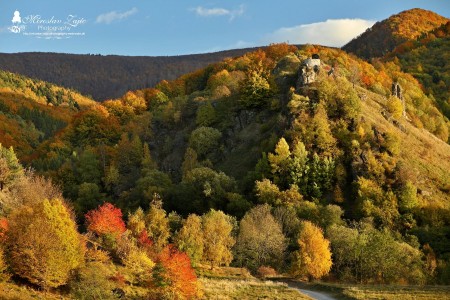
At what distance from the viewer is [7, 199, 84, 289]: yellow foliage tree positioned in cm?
3812

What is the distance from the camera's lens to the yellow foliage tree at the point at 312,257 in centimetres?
6494

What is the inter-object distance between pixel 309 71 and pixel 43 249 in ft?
257

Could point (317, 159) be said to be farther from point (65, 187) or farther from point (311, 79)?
point (65, 187)

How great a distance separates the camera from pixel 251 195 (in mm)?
91250

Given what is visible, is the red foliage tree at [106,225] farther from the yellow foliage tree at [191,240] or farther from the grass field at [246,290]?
the grass field at [246,290]

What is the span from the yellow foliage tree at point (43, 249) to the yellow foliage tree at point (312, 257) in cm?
3384

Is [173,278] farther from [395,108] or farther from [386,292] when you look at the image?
[395,108]

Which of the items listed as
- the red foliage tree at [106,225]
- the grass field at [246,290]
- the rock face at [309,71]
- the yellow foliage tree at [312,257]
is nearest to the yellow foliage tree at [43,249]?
the grass field at [246,290]

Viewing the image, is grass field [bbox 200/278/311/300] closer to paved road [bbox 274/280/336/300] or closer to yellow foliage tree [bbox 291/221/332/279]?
paved road [bbox 274/280/336/300]

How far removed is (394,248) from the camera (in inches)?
2623

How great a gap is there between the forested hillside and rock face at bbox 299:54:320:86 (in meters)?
0.43

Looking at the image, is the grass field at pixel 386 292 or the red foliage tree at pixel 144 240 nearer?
the grass field at pixel 386 292

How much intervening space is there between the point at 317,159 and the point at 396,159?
49.1 feet

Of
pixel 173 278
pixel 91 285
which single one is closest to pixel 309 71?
pixel 173 278
